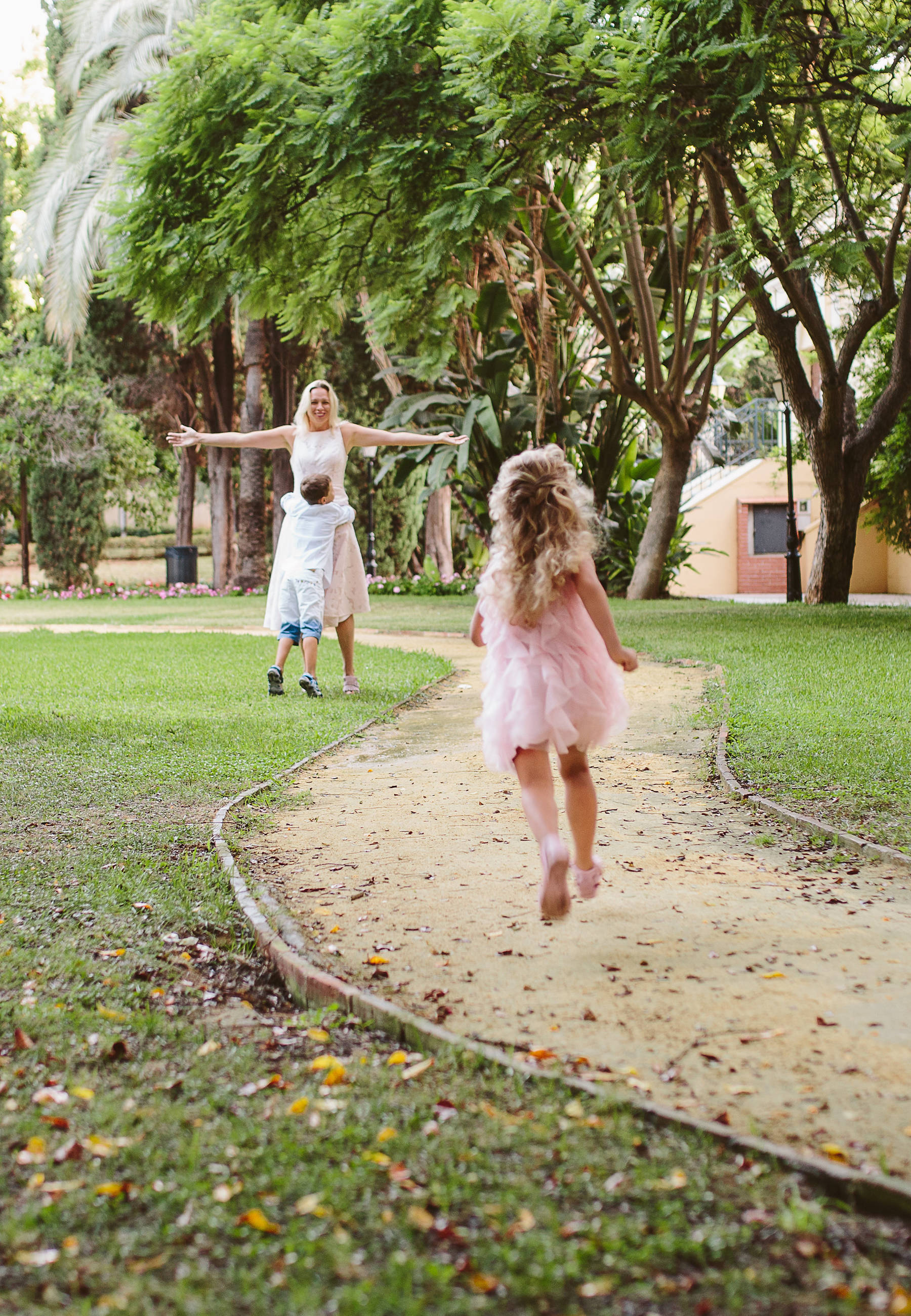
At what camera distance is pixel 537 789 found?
391cm

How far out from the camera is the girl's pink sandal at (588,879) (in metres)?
3.87

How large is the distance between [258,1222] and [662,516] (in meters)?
17.2

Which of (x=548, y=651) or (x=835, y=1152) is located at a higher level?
(x=548, y=651)

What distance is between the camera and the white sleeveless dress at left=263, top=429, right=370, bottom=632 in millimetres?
8688

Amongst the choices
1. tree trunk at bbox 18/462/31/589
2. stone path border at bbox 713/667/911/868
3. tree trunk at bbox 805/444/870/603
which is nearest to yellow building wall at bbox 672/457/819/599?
tree trunk at bbox 805/444/870/603

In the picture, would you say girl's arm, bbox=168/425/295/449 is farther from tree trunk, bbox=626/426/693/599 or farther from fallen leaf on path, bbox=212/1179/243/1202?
tree trunk, bbox=626/426/693/599

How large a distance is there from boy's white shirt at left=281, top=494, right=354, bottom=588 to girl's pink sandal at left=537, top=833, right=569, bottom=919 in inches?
214

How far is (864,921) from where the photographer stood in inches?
152

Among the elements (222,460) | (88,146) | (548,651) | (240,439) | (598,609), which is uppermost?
(88,146)

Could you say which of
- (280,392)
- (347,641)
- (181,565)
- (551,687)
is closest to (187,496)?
(181,565)

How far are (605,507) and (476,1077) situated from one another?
19.2 meters

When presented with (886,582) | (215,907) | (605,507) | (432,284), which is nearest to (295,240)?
(432,284)

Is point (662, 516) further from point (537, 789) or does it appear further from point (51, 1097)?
point (51, 1097)

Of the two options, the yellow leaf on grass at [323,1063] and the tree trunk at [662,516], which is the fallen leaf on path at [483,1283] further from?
the tree trunk at [662,516]
